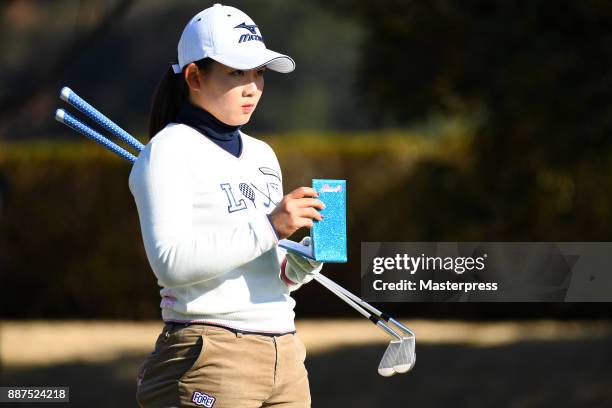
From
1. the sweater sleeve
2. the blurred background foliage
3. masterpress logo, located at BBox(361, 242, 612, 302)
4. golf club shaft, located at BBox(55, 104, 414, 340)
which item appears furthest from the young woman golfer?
the blurred background foliage

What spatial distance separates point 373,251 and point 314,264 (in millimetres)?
1059

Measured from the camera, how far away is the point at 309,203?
2.88 meters

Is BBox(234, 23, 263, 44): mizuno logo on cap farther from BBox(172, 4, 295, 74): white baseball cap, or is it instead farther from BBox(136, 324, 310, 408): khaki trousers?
BBox(136, 324, 310, 408): khaki trousers

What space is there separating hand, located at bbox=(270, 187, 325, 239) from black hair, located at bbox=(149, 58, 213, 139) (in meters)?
0.50

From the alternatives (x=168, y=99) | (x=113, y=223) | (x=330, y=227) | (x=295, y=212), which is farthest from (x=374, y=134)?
(x=295, y=212)

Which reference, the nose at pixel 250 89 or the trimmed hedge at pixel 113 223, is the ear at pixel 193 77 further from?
the trimmed hedge at pixel 113 223

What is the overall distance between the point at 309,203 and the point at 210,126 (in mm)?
377

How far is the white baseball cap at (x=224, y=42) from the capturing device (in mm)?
3021

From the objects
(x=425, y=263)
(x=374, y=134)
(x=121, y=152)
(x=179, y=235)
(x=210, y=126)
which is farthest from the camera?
(x=374, y=134)

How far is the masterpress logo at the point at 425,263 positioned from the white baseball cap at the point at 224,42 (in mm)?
1199

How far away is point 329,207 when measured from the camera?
2.96m

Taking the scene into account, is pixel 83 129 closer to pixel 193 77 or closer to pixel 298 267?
pixel 193 77

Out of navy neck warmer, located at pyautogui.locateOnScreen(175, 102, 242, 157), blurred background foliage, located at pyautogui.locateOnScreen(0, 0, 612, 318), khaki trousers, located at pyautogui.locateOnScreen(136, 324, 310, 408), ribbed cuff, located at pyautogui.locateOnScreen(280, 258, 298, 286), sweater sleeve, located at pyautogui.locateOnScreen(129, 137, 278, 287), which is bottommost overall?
khaki trousers, located at pyautogui.locateOnScreen(136, 324, 310, 408)

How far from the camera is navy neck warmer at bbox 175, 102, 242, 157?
3066 millimetres
